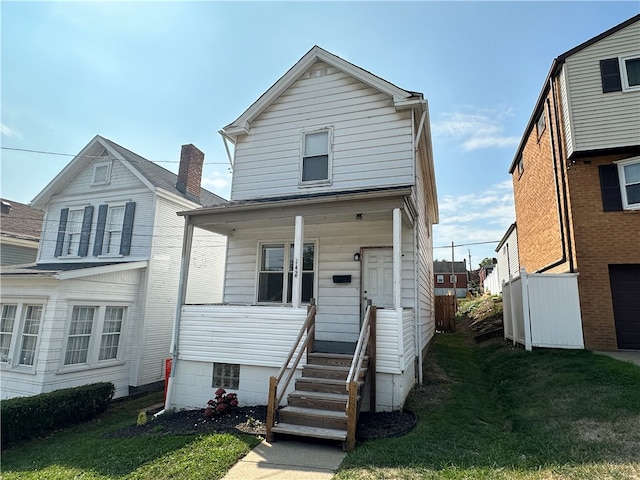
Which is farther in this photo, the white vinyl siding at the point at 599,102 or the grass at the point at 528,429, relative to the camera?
the white vinyl siding at the point at 599,102

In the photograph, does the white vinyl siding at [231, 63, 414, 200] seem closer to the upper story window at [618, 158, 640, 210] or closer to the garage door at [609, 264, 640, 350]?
the upper story window at [618, 158, 640, 210]

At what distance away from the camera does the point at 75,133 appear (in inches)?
574

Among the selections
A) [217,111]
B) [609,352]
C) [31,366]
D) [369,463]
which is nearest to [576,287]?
[609,352]

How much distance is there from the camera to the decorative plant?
673 centimetres

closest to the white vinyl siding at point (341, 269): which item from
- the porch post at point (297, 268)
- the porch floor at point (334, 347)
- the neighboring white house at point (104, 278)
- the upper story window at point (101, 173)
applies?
the porch floor at point (334, 347)

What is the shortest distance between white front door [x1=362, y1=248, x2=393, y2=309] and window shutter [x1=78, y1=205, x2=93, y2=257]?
1194 cm

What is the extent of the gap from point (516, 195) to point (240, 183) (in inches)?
520

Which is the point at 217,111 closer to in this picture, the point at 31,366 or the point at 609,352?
the point at 31,366

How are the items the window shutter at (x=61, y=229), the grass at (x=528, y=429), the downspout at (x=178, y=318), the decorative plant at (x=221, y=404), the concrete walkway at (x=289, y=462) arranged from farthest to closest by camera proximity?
1. the window shutter at (x=61, y=229)
2. the downspout at (x=178, y=318)
3. the decorative plant at (x=221, y=404)
4. the concrete walkway at (x=289, y=462)
5. the grass at (x=528, y=429)

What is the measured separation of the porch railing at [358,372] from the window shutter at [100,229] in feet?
40.0

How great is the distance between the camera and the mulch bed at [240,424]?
556 centimetres

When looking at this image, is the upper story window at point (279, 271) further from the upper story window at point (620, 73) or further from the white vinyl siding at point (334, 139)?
the upper story window at point (620, 73)

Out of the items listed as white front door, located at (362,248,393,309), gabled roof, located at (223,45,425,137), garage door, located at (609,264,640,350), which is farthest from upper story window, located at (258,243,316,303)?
garage door, located at (609,264,640,350)

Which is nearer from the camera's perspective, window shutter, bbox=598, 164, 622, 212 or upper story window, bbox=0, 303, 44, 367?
window shutter, bbox=598, 164, 622, 212
